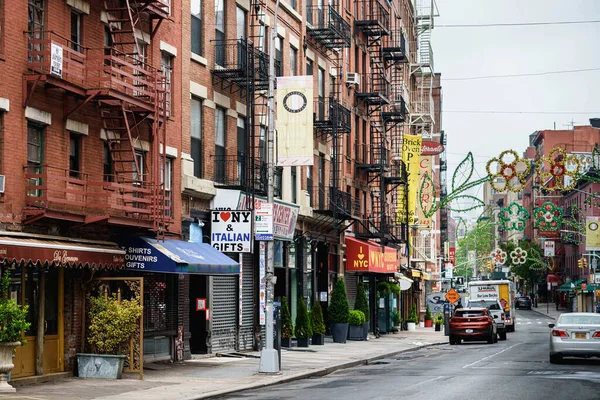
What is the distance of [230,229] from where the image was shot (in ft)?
99.4

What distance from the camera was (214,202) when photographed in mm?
31172

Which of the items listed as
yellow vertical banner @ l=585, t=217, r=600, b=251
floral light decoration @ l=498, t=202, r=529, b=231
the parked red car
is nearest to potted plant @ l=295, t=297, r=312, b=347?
the parked red car

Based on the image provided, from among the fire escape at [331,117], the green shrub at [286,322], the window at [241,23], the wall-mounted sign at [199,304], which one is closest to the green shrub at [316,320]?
the green shrub at [286,322]

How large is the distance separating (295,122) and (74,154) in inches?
253

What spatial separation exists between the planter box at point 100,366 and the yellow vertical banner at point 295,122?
7196mm

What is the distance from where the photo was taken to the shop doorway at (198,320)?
101 feet

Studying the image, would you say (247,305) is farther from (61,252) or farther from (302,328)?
(61,252)

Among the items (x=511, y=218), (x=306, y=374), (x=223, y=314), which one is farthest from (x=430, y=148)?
(x=306, y=374)

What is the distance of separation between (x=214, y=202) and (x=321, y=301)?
1513 cm

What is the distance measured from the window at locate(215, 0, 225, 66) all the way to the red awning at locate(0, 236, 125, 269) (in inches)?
396

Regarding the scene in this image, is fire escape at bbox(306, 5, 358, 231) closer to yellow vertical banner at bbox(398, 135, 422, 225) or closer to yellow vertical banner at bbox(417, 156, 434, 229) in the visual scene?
yellow vertical banner at bbox(398, 135, 422, 225)

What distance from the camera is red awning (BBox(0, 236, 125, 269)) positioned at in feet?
64.4

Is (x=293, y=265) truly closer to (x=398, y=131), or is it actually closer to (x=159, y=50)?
(x=159, y=50)

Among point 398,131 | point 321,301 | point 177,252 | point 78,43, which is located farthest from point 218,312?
point 398,131
